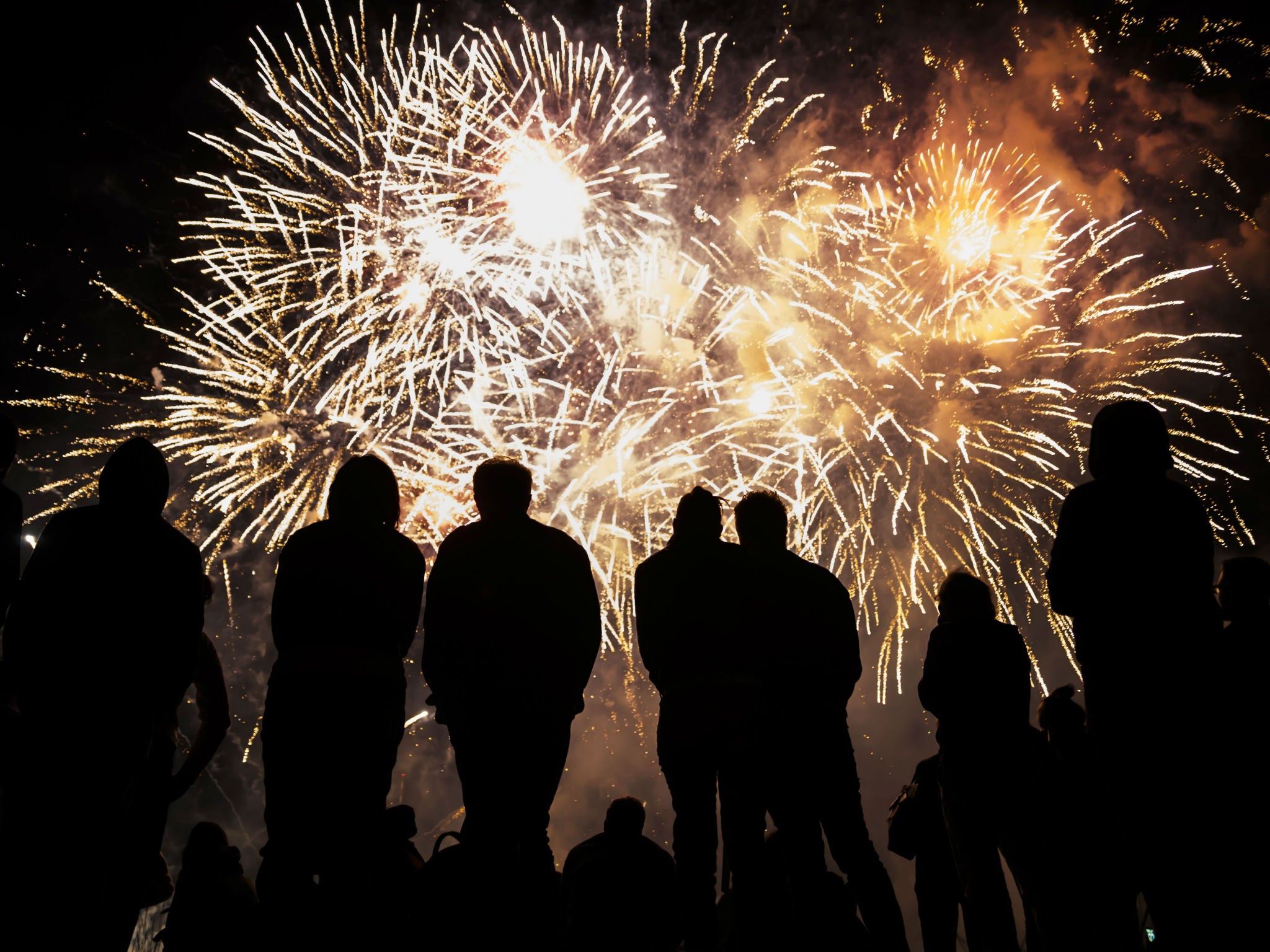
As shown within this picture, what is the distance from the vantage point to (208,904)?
3891 mm

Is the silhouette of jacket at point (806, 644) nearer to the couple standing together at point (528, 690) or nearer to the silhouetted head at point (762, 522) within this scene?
the couple standing together at point (528, 690)

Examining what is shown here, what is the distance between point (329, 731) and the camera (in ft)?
9.38

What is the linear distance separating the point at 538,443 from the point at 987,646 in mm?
8783

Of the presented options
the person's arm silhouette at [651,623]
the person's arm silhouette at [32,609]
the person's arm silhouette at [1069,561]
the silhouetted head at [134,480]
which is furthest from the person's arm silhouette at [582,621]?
the person's arm silhouette at [32,609]

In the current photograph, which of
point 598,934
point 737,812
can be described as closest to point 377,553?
point 737,812

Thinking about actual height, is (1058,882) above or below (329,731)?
below

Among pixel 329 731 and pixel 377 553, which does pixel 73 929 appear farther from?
pixel 377 553

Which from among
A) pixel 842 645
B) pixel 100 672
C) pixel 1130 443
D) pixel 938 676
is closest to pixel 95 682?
pixel 100 672

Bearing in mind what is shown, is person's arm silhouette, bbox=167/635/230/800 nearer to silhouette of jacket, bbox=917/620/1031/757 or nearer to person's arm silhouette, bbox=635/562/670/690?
person's arm silhouette, bbox=635/562/670/690

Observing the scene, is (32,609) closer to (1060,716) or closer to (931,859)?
(931,859)

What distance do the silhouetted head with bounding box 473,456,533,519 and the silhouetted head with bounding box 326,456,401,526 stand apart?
0.38m

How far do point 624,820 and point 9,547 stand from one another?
3174 mm

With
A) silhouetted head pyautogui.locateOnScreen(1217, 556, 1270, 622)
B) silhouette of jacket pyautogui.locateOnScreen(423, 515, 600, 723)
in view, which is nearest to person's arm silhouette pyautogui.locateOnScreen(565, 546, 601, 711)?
silhouette of jacket pyautogui.locateOnScreen(423, 515, 600, 723)

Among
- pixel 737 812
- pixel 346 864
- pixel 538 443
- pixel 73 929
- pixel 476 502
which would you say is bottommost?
pixel 73 929
